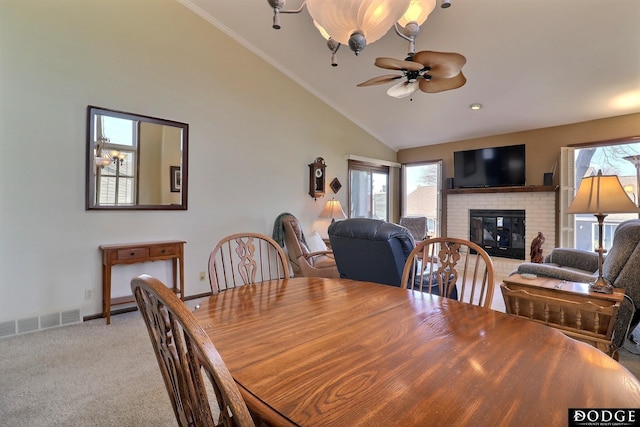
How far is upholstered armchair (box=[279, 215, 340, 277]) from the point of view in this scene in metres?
4.17

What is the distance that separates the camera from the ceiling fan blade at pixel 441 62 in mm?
2221

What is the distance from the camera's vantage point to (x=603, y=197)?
6.57 ft

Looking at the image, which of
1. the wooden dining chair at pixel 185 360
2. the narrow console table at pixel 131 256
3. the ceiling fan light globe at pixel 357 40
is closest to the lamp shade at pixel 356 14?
the ceiling fan light globe at pixel 357 40

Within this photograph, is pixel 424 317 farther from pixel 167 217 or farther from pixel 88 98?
pixel 88 98

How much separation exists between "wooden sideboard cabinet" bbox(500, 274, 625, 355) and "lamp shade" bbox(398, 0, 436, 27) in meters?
2.00

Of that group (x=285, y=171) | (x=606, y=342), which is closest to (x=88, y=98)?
(x=285, y=171)

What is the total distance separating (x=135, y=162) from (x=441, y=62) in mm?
3209

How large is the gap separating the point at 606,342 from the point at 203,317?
7.84 feet

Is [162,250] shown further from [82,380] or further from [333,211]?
[333,211]

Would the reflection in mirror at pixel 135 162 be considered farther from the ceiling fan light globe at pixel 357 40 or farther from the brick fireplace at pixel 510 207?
the brick fireplace at pixel 510 207

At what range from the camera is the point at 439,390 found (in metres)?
0.70

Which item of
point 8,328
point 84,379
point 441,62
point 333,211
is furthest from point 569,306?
point 8,328

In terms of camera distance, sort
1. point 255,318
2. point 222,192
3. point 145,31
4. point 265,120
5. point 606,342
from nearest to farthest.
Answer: point 255,318, point 606,342, point 145,31, point 222,192, point 265,120

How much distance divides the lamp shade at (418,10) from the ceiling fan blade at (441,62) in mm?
223
